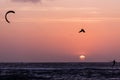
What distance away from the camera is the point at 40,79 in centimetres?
5744

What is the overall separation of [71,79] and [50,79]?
2564 millimetres

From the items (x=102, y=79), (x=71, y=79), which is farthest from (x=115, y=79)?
(x=71, y=79)

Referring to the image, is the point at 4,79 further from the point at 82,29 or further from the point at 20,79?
the point at 82,29

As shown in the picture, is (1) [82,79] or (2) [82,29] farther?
(1) [82,79]

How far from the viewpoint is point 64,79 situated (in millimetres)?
57656

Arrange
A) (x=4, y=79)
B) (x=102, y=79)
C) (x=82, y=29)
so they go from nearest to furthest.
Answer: (x=82, y=29)
(x=4, y=79)
(x=102, y=79)

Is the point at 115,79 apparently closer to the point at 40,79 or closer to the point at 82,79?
the point at 82,79

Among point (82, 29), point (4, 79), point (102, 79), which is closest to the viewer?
point (82, 29)

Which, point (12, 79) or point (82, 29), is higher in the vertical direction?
point (82, 29)

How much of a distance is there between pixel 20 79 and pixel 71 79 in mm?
6776

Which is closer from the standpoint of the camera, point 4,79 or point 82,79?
point 4,79

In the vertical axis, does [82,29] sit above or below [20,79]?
above

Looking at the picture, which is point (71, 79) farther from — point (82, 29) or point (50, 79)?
point (82, 29)

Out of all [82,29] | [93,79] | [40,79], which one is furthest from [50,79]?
[82,29]
